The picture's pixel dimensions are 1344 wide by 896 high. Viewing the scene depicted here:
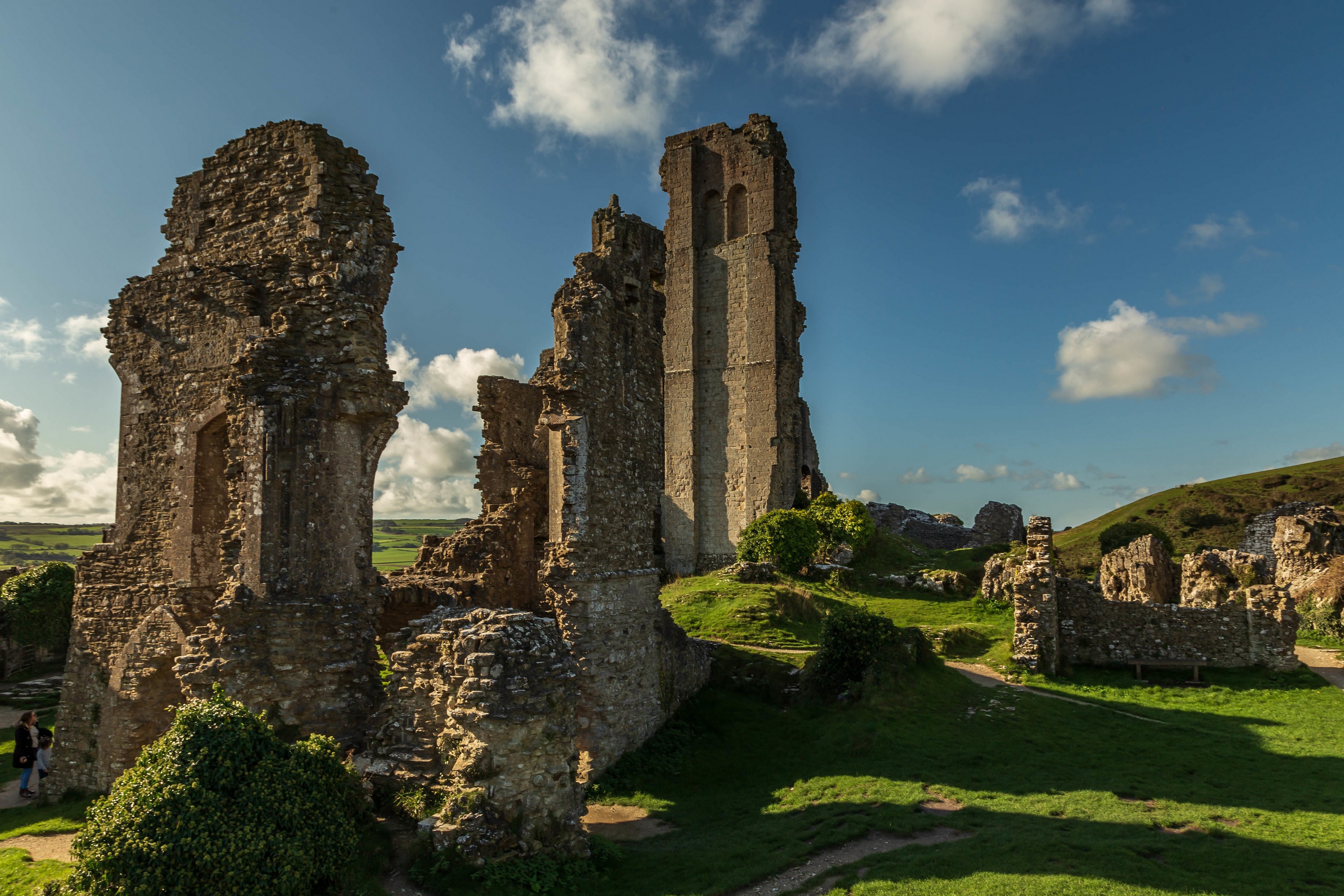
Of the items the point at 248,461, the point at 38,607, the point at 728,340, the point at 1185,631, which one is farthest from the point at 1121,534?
the point at 38,607

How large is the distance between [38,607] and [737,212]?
32518 mm

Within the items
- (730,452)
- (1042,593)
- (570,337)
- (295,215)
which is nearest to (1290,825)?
(1042,593)

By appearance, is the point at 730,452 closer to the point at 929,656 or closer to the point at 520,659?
the point at 929,656

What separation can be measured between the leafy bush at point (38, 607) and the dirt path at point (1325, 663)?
1422 inches

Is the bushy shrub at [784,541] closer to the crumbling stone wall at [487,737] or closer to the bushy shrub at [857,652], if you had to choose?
the bushy shrub at [857,652]

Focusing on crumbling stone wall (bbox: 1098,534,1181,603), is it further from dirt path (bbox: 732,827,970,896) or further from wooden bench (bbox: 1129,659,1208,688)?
dirt path (bbox: 732,827,970,896)

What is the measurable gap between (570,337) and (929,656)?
10483 millimetres

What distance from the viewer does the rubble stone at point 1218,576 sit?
20094 millimetres

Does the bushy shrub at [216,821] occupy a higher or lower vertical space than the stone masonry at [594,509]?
lower

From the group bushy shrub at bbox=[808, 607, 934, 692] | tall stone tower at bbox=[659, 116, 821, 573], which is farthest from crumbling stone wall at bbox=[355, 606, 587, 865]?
tall stone tower at bbox=[659, 116, 821, 573]

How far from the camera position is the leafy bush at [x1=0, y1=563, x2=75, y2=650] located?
25469mm

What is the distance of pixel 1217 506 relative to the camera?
50.2m

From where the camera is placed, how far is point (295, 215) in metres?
11.6

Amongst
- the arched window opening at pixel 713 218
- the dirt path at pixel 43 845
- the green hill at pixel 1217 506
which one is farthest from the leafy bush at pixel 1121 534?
the dirt path at pixel 43 845
